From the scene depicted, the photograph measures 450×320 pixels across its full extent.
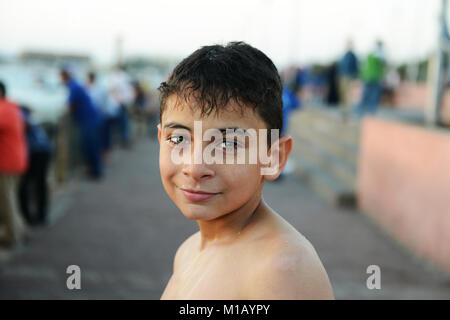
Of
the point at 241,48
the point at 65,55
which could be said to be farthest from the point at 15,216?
the point at 65,55

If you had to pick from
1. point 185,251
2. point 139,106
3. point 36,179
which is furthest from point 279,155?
point 139,106

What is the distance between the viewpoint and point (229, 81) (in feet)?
3.76

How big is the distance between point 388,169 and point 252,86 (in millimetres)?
6659

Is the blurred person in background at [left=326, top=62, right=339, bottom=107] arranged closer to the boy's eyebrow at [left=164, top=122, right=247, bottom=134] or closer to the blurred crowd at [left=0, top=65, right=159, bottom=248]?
the blurred crowd at [left=0, top=65, right=159, bottom=248]

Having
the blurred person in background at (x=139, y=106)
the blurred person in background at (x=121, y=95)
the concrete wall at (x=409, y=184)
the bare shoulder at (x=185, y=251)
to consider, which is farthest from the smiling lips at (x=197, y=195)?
the blurred person in background at (x=139, y=106)

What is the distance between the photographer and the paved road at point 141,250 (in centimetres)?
502

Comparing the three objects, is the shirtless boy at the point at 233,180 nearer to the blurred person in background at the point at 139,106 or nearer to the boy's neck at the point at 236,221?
the boy's neck at the point at 236,221

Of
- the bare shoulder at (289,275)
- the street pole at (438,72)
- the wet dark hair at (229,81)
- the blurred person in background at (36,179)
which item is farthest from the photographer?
the street pole at (438,72)

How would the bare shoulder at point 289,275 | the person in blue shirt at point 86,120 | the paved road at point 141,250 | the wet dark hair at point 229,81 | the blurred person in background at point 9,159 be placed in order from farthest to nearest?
the person in blue shirt at point 86,120, the blurred person in background at point 9,159, the paved road at point 141,250, the wet dark hair at point 229,81, the bare shoulder at point 289,275

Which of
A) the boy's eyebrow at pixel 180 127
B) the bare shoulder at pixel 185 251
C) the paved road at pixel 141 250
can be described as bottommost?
the paved road at pixel 141 250

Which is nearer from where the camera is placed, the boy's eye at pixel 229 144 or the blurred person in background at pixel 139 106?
the boy's eye at pixel 229 144

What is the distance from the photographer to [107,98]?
40.6 ft

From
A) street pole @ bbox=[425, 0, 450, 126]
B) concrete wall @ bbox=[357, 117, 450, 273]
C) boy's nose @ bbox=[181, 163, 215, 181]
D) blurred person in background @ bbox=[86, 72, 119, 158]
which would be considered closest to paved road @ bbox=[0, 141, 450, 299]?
concrete wall @ bbox=[357, 117, 450, 273]

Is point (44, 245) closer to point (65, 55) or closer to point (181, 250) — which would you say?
point (181, 250)
